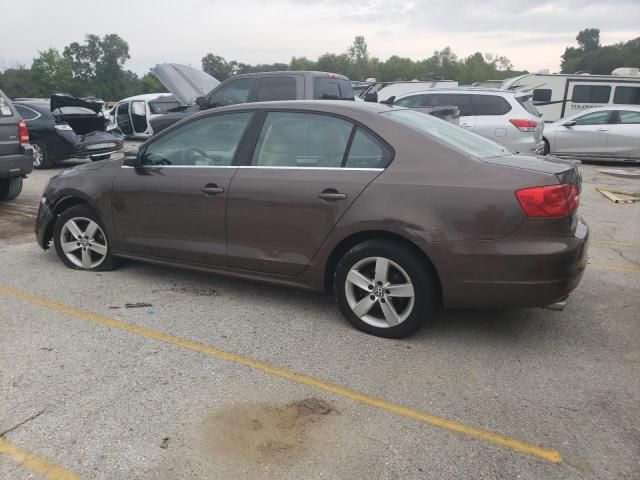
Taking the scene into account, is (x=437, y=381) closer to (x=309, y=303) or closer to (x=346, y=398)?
(x=346, y=398)

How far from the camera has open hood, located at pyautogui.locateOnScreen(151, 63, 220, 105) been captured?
11.3 meters

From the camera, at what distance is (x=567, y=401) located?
297 centimetres

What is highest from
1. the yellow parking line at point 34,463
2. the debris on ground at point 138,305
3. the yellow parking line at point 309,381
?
the yellow parking line at point 34,463

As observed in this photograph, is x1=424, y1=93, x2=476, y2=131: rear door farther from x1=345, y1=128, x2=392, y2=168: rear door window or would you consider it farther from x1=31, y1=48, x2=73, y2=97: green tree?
x1=31, y1=48, x2=73, y2=97: green tree

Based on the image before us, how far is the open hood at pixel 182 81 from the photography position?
11.3m

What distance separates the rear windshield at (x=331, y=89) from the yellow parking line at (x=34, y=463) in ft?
25.3

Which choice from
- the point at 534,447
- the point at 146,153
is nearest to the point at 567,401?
the point at 534,447

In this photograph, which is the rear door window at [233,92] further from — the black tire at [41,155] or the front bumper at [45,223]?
the front bumper at [45,223]

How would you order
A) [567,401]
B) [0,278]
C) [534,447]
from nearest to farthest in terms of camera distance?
[534,447] < [567,401] < [0,278]

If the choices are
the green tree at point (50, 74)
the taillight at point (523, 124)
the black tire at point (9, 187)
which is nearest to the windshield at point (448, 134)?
the black tire at point (9, 187)

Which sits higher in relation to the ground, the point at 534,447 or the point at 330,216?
the point at 330,216

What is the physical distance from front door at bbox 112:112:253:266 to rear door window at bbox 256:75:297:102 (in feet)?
16.8

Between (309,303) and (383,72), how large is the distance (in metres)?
113

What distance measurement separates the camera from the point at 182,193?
433 cm
